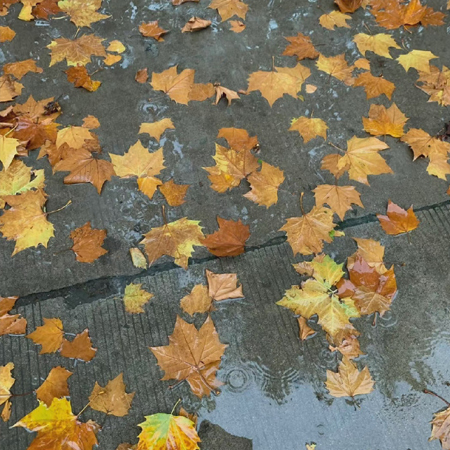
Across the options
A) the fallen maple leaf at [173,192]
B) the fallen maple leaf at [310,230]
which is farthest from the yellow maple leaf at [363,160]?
the fallen maple leaf at [173,192]

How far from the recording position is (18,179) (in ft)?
7.68

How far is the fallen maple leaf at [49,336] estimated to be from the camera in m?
1.91

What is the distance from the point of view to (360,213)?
227 cm

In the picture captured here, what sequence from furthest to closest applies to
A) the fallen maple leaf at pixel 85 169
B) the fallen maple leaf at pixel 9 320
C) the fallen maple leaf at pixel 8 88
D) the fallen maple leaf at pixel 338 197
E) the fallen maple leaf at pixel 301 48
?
the fallen maple leaf at pixel 301 48
the fallen maple leaf at pixel 8 88
the fallen maple leaf at pixel 85 169
the fallen maple leaf at pixel 338 197
the fallen maple leaf at pixel 9 320

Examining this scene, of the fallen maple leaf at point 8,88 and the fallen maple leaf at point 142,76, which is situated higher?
the fallen maple leaf at point 142,76

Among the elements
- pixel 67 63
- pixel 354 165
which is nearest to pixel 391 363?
pixel 354 165

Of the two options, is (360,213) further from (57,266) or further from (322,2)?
(322,2)

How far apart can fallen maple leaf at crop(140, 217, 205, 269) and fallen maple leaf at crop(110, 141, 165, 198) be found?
25 cm

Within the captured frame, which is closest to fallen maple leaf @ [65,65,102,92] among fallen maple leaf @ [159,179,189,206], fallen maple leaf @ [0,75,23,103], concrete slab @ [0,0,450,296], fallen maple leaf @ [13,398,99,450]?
concrete slab @ [0,0,450,296]

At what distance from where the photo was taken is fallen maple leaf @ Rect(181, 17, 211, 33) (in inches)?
119

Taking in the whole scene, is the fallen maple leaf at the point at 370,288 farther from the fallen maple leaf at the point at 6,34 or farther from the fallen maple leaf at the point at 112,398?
the fallen maple leaf at the point at 6,34

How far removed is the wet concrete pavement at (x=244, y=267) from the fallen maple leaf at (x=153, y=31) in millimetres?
58

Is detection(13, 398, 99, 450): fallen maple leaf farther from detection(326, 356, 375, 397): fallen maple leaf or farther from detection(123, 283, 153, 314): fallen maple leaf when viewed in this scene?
detection(326, 356, 375, 397): fallen maple leaf

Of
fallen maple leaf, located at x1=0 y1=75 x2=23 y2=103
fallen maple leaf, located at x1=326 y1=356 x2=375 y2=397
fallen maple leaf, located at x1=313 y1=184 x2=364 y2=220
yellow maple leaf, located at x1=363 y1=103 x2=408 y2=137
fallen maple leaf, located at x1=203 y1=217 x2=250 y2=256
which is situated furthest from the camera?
fallen maple leaf, located at x1=0 y1=75 x2=23 y2=103
